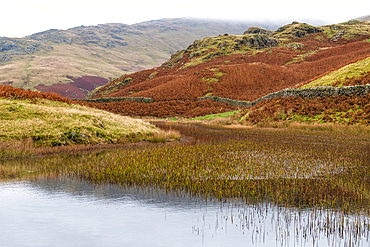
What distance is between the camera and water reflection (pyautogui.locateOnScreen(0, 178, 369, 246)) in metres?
7.52

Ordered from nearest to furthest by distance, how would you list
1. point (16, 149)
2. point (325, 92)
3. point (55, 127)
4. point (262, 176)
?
point (262, 176)
point (16, 149)
point (55, 127)
point (325, 92)

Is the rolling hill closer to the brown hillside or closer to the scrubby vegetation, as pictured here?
the brown hillside

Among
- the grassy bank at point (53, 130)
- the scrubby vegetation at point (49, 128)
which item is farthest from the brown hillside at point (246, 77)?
the grassy bank at point (53, 130)

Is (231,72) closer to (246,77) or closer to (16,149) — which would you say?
(246,77)

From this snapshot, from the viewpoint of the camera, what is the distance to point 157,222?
8.68 metres

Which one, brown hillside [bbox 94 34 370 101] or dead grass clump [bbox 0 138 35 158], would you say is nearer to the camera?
dead grass clump [bbox 0 138 35 158]

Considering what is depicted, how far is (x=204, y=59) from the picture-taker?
124 m

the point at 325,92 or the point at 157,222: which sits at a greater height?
the point at 325,92

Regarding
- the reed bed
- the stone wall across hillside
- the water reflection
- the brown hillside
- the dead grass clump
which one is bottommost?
the water reflection

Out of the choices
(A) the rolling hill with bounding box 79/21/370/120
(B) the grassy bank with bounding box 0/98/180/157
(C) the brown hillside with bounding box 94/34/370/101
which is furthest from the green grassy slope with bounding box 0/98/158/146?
(C) the brown hillside with bounding box 94/34/370/101

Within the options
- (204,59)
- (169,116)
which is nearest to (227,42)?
(204,59)

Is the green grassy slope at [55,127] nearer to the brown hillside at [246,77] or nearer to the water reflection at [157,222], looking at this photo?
the water reflection at [157,222]

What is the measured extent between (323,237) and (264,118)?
36723mm

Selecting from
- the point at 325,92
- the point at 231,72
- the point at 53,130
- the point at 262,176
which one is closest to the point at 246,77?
the point at 231,72
